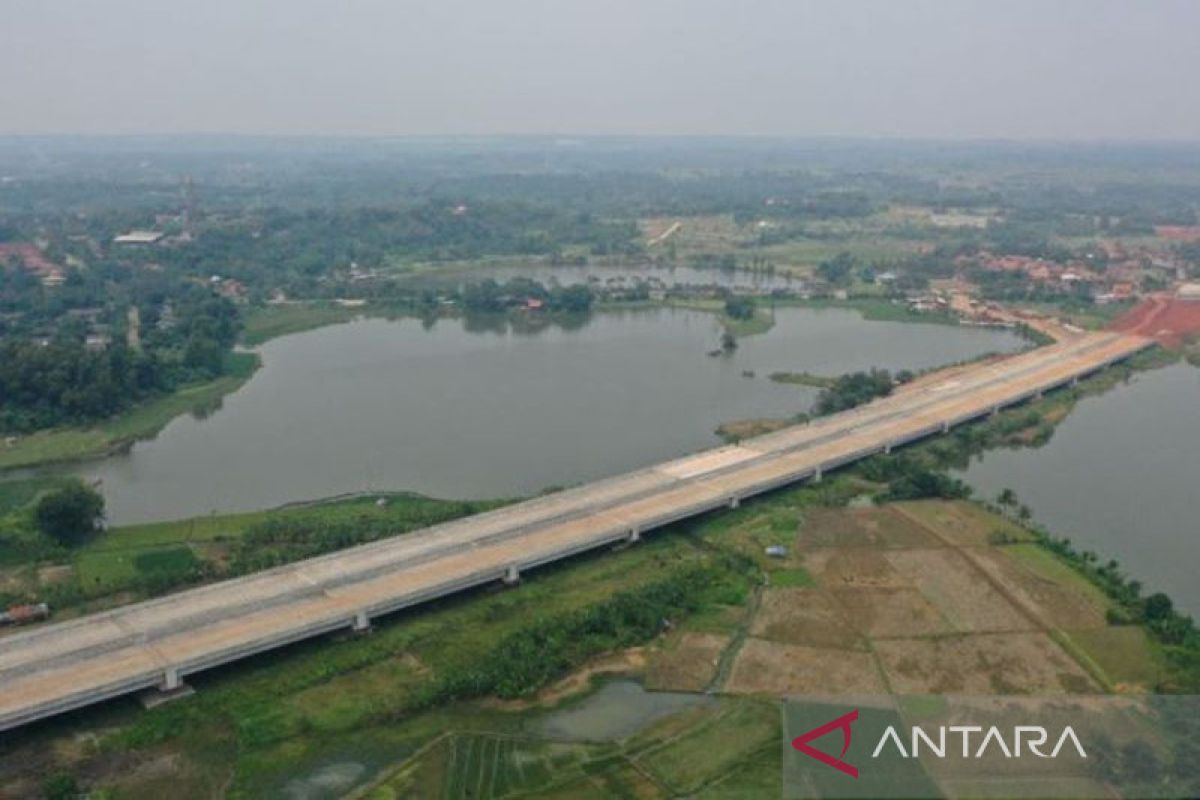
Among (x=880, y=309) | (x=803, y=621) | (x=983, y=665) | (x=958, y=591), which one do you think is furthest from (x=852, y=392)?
(x=880, y=309)

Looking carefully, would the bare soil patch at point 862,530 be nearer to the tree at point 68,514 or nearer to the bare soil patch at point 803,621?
the bare soil patch at point 803,621

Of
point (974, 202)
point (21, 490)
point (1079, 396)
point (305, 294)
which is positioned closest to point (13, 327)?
point (305, 294)

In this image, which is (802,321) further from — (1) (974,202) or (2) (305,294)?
(1) (974,202)

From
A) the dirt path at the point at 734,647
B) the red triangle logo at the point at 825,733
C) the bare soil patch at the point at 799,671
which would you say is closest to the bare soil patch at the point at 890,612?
the bare soil patch at the point at 799,671

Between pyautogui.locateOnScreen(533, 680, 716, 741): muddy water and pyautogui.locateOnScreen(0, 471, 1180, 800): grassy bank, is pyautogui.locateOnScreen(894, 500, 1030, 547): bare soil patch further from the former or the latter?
pyautogui.locateOnScreen(533, 680, 716, 741): muddy water

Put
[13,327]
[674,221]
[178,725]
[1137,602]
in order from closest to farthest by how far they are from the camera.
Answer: [178,725] → [1137,602] → [13,327] → [674,221]

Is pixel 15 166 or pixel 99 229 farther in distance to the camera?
pixel 15 166

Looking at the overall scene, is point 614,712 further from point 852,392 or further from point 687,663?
point 852,392

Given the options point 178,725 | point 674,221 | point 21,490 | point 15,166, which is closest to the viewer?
point 178,725
